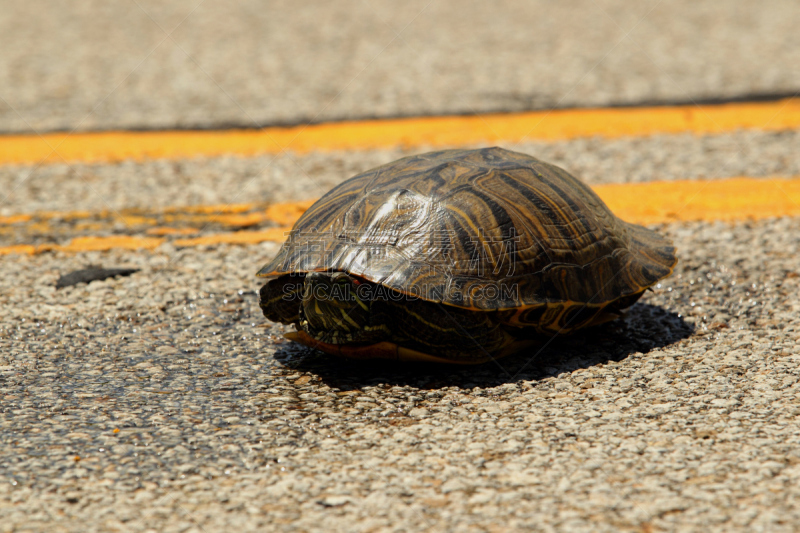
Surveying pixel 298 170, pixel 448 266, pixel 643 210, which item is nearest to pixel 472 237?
pixel 448 266

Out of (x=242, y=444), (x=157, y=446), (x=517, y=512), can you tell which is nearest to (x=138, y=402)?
(x=157, y=446)

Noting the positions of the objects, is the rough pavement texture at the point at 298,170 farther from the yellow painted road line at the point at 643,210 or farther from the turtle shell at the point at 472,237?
the turtle shell at the point at 472,237

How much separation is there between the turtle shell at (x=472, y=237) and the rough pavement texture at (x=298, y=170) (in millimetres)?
2421

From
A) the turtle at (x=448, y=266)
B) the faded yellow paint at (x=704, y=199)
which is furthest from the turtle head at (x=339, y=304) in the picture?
the faded yellow paint at (x=704, y=199)

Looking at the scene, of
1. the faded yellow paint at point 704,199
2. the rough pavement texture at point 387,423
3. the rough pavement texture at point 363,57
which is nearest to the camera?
the rough pavement texture at point 387,423

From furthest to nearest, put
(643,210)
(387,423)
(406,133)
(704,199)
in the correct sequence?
(406,133) → (704,199) → (643,210) → (387,423)

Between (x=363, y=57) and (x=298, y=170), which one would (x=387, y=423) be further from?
(x=363, y=57)

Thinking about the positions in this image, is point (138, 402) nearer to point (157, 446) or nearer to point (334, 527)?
point (157, 446)

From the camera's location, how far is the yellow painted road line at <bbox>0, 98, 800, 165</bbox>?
7090 millimetres

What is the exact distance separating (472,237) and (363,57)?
6941 mm

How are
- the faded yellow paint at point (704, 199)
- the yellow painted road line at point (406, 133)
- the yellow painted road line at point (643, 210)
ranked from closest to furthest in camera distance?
the yellow painted road line at point (643, 210) < the faded yellow paint at point (704, 199) < the yellow painted road line at point (406, 133)

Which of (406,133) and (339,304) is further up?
(406,133)

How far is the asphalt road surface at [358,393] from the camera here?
2.54 m

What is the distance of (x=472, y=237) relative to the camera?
3455 millimetres
